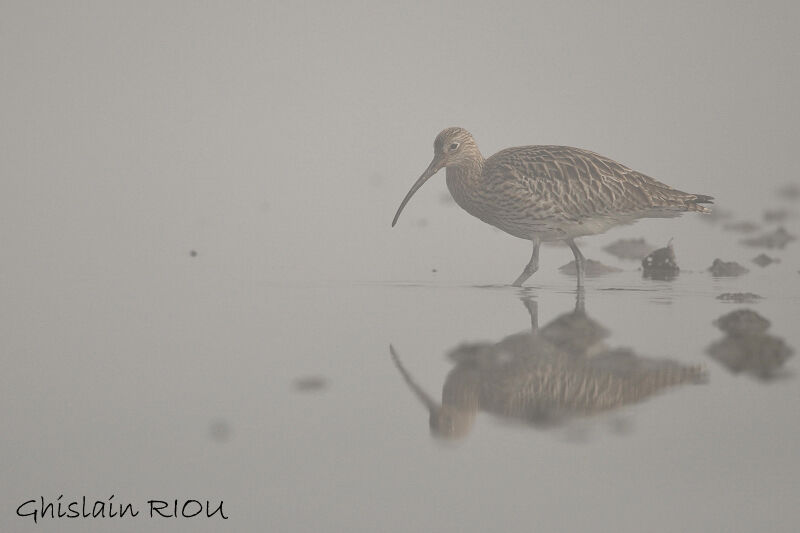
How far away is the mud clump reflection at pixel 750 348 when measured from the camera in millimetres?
8430

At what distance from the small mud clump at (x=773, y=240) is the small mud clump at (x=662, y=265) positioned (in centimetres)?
546

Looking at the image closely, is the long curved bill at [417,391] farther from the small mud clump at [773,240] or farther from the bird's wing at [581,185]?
the small mud clump at [773,240]

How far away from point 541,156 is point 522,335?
19.5 ft

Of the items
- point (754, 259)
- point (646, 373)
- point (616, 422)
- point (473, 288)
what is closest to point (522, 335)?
point (646, 373)

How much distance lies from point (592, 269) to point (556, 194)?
311 centimetres

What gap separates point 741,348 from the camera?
29.7ft

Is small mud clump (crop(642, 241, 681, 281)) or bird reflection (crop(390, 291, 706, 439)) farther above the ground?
small mud clump (crop(642, 241, 681, 281))

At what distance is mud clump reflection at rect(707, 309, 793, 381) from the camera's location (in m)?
8.43

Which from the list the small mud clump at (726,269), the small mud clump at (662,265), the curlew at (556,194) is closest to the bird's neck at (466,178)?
the curlew at (556,194)

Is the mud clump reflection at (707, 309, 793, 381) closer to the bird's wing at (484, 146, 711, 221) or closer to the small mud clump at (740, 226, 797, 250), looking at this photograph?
the bird's wing at (484, 146, 711, 221)

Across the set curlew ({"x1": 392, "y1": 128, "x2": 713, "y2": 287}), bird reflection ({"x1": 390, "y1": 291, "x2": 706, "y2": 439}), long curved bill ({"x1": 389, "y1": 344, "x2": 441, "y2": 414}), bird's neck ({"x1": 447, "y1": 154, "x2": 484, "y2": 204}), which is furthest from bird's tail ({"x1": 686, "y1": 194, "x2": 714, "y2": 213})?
long curved bill ({"x1": 389, "y1": 344, "x2": 441, "y2": 414})

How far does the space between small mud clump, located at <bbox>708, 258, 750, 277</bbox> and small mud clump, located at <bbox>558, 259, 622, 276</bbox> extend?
1.75 meters

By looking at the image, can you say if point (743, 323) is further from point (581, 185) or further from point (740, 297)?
point (581, 185)

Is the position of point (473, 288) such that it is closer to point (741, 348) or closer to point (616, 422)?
point (741, 348)
